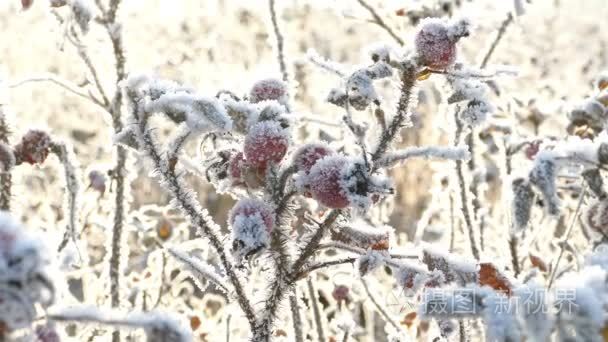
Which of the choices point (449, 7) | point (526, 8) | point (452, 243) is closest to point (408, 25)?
point (449, 7)

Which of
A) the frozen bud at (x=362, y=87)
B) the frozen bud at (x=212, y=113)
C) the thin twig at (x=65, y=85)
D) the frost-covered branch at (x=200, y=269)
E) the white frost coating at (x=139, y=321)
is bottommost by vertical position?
the white frost coating at (x=139, y=321)

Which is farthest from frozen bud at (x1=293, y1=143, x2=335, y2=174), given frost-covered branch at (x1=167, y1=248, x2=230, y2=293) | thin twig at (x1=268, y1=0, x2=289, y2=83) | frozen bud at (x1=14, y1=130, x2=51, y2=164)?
thin twig at (x1=268, y1=0, x2=289, y2=83)

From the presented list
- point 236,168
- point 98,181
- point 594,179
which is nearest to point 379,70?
point 236,168

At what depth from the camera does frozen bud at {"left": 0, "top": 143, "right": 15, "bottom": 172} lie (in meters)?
1.58

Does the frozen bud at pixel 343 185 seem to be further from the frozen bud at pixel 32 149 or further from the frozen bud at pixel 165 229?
the frozen bud at pixel 165 229

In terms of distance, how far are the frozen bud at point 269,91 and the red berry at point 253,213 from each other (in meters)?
0.25

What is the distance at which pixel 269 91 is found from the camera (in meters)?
1.42

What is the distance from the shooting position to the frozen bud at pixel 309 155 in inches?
50.4

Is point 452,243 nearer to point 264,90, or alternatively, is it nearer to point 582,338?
point 264,90

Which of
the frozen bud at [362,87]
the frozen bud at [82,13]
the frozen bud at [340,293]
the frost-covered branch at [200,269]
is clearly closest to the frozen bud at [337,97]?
the frozen bud at [362,87]

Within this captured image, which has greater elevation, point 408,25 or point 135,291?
point 408,25

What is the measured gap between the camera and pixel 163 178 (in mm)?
1303

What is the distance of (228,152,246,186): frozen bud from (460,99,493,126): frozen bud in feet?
1.58

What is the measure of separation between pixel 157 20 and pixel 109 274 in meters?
8.50
